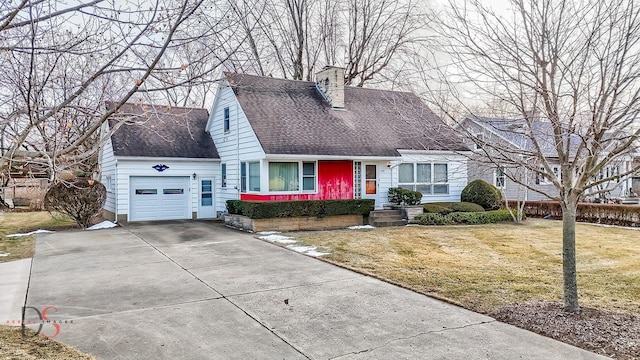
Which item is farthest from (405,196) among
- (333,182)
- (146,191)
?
(146,191)

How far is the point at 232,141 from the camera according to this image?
17.9 m

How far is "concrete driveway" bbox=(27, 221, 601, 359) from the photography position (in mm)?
4605

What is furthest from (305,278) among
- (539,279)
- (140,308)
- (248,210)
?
(248,210)

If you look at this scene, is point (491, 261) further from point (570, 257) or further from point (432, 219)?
point (432, 219)

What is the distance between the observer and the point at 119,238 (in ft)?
43.2

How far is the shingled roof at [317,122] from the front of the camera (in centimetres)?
1614

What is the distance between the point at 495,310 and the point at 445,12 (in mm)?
4067

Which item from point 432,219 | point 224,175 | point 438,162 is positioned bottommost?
point 432,219

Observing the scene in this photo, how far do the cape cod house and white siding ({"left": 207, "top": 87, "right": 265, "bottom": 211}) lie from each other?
42 millimetres

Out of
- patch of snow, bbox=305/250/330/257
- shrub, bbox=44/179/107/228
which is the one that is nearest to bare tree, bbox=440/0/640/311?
patch of snow, bbox=305/250/330/257

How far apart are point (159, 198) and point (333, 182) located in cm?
734

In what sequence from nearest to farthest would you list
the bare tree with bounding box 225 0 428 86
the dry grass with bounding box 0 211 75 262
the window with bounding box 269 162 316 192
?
the dry grass with bounding box 0 211 75 262 < the window with bounding box 269 162 316 192 < the bare tree with bounding box 225 0 428 86

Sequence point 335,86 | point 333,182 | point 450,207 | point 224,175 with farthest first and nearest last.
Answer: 1. point 335,86
2. point 224,175
3. point 450,207
4. point 333,182

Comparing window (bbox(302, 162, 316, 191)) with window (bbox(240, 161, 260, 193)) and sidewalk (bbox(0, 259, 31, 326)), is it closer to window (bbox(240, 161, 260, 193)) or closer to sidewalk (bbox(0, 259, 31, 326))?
window (bbox(240, 161, 260, 193))
